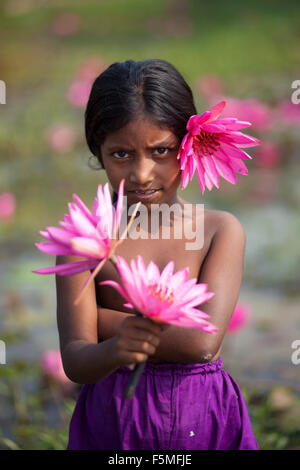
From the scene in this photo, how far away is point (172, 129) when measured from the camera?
141 centimetres

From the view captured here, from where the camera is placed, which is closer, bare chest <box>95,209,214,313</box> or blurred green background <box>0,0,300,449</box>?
bare chest <box>95,209,214,313</box>

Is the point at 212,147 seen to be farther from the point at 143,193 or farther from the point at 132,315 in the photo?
the point at 132,315

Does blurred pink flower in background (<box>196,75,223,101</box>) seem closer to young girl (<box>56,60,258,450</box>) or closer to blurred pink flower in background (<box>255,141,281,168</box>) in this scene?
blurred pink flower in background (<box>255,141,281,168</box>)

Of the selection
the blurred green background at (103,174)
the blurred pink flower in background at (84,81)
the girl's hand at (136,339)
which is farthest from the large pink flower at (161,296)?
the blurred pink flower in background at (84,81)

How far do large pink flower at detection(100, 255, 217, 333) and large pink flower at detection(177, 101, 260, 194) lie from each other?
0.35 meters

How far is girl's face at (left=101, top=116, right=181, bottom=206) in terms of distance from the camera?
136 centimetres

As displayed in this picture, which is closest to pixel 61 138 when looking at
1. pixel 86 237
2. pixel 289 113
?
pixel 289 113

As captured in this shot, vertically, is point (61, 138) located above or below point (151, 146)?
above

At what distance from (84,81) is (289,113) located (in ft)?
4.79

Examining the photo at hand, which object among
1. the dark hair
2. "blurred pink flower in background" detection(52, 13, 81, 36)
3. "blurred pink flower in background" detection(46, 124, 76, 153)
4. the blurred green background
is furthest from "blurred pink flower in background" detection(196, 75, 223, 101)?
the dark hair

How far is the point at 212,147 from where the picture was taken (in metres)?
1.42

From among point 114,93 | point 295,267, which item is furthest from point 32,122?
point 114,93

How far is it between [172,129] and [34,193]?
136 inches

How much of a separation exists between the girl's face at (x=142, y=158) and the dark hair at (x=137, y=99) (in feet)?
0.07
